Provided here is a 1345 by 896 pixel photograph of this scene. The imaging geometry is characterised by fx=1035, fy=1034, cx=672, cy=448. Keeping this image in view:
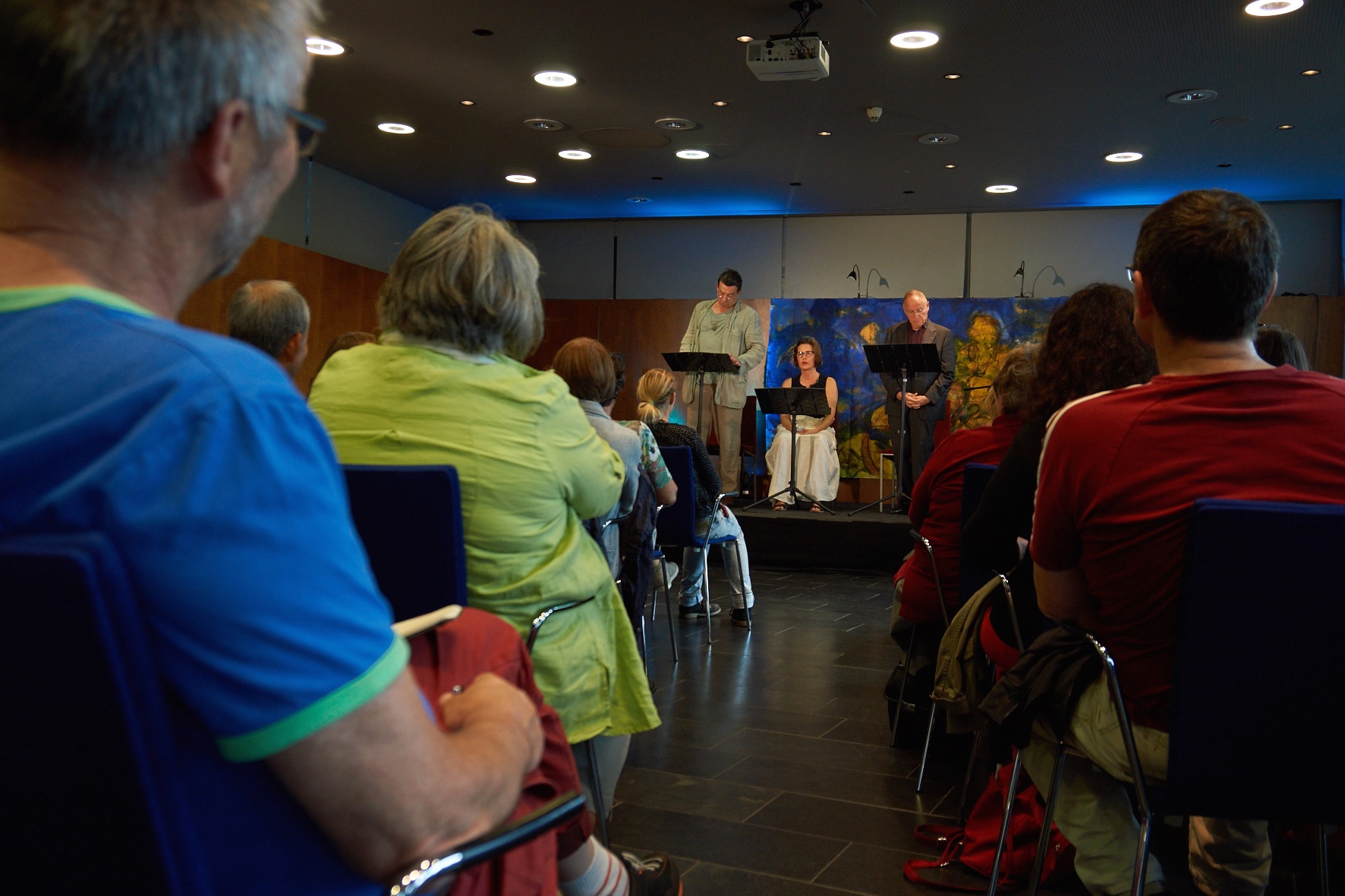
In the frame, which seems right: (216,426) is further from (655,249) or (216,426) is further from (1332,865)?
(655,249)

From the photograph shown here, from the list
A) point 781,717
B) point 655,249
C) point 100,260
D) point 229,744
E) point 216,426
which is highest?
point 655,249

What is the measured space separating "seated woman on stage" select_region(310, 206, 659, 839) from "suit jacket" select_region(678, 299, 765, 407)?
7.40 metres

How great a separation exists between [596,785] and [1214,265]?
1.39 meters

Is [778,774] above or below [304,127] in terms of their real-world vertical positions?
below

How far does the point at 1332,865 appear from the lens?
2.35 m

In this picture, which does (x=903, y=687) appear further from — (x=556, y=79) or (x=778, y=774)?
(x=556, y=79)

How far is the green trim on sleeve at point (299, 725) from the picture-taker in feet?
2.08

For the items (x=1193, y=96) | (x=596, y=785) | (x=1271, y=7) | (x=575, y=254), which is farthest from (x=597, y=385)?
(x=575, y=254)

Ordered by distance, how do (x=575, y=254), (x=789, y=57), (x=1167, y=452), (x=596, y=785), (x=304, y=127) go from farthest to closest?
1. (x=575, y=254)
2. (x=789, y=57)
3. (x=596, y=785)
4. (x=1167, y=452)
5. (x=304, y=127)

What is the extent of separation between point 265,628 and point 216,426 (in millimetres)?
123

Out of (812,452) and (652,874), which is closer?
(652,874)

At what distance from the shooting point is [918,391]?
830cm

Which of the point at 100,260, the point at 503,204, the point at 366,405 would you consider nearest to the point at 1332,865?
the point at 366,405

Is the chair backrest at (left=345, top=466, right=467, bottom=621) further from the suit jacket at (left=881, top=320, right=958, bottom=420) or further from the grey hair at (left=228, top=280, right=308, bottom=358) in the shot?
Result: the suit jacket at (left=881, top=320, right=958, bottom=420)
